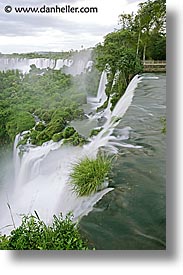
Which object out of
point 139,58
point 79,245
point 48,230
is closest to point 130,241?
point 79,245

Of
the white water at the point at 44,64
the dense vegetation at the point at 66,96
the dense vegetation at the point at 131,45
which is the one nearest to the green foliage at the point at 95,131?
the dense vegetation at the point at 66,96

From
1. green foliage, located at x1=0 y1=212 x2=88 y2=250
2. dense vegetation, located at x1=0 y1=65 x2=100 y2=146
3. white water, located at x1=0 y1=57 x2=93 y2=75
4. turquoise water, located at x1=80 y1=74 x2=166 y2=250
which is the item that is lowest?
green foliage, located at x1=0 y1=212 x2=88 y2=250

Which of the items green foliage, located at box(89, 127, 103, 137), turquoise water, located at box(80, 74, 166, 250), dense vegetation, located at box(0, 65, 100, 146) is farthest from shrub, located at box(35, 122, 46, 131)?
turquoise water, located at box(80, 74, 166, 250)

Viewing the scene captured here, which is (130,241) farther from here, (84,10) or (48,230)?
(84,10)

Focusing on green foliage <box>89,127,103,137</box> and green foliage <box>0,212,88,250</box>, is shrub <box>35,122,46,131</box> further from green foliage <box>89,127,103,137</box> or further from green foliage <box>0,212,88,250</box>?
green foliage <box>0,212,88,250</box>

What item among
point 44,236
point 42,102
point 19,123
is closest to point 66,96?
point 42,102

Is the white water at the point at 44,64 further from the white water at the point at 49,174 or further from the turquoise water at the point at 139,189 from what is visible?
the turquoise water at the point at 139,189

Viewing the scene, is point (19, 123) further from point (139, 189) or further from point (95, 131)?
point (139, 189)
